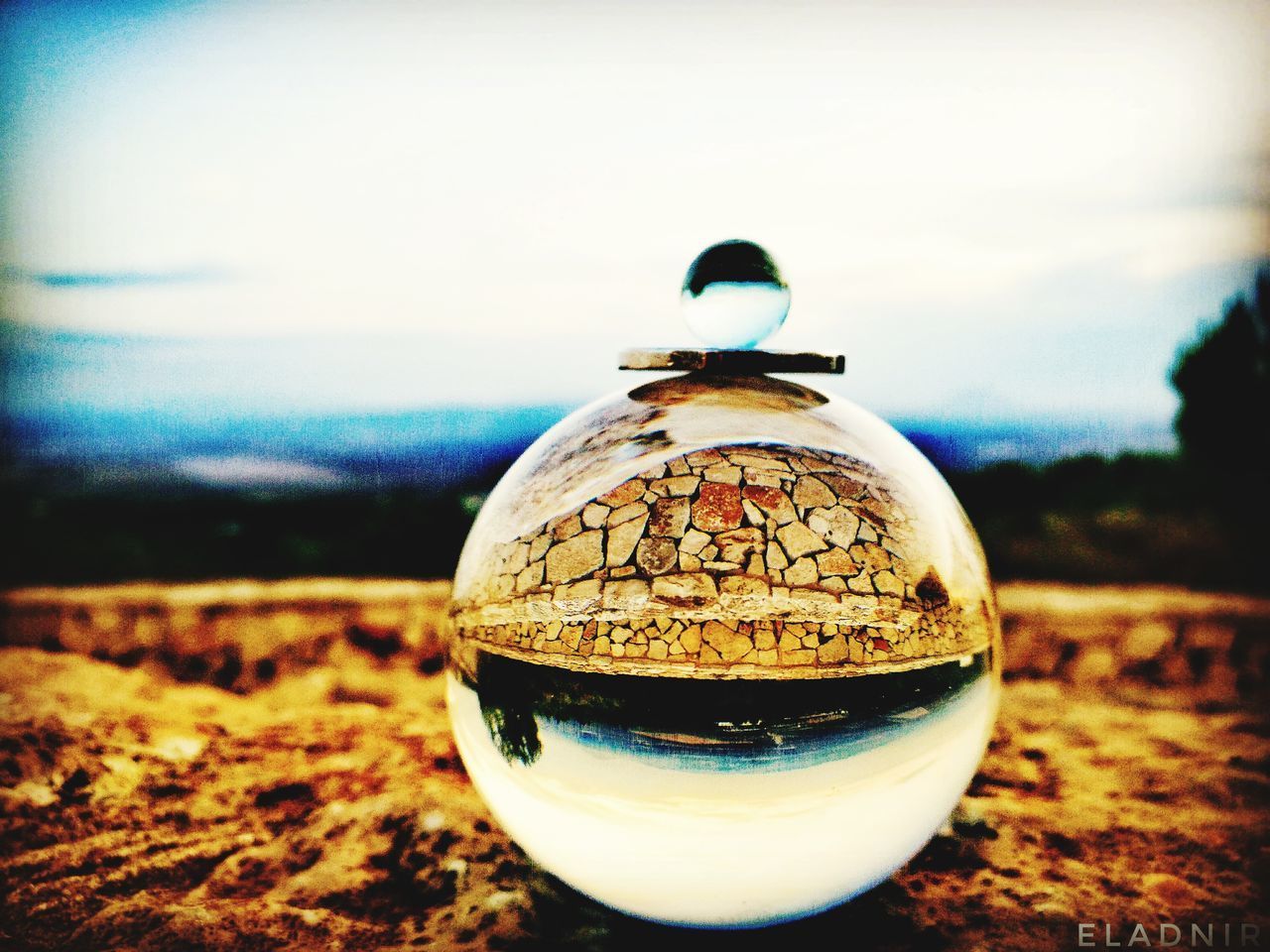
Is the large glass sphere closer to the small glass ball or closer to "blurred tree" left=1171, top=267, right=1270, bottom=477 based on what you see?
the small glass ball

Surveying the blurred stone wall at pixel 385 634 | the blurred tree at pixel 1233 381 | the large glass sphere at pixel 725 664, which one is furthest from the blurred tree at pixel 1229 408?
the large glass sphere at pixel 725 664

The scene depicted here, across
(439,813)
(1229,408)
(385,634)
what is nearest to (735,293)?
(439,813)

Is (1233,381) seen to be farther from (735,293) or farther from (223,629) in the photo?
(223,629)

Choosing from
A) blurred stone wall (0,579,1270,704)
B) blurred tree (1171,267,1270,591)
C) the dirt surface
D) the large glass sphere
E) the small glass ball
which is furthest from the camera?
blurred tree (1171,267,1270,591)

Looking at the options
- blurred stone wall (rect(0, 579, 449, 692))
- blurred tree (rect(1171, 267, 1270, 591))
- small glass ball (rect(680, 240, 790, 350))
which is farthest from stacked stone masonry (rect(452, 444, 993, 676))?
blurred tree (rect(1171, 267, 1270, 591))

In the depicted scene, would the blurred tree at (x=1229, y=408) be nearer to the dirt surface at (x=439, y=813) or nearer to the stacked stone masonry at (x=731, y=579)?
the dirt surface at (x=439, y=813)
